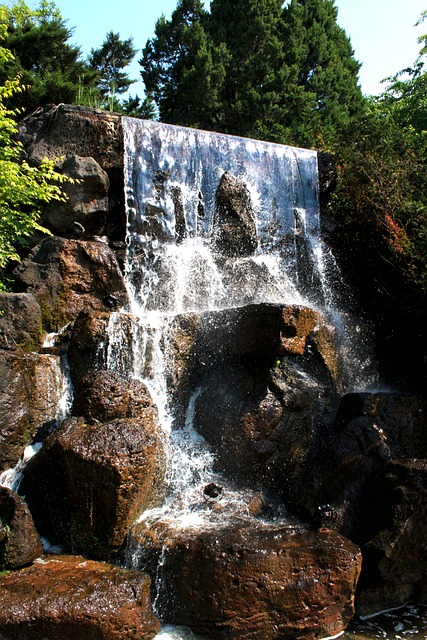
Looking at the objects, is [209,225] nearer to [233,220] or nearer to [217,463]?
[233,220]

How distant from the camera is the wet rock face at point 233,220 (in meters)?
10.1

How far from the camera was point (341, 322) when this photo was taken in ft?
29.3

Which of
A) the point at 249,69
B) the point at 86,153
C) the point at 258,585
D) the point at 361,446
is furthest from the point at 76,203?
the point at 249,69

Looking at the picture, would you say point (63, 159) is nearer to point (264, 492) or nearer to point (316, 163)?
point (316, 163)

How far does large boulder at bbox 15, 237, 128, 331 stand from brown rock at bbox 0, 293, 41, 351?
2.00 ft

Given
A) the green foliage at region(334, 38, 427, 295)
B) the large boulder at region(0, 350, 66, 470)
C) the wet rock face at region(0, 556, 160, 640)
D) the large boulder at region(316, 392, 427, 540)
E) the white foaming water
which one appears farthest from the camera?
the white foaming water

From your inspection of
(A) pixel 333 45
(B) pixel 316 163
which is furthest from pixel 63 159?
(A) pixel 333 45

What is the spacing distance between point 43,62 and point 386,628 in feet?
48.0

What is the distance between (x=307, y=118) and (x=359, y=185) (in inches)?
370

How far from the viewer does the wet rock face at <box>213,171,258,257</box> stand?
10141 mm

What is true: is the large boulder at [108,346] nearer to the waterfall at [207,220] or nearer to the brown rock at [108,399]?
the brown rock at [108,399]

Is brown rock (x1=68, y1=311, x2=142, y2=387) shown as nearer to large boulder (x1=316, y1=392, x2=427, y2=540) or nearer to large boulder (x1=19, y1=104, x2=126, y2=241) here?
large boulder (x1=316, y1=392, x2=427, y2=540)

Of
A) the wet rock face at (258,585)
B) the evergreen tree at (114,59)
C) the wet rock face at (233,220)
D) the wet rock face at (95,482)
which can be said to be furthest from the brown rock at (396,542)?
the evergreen tree at (114,59)

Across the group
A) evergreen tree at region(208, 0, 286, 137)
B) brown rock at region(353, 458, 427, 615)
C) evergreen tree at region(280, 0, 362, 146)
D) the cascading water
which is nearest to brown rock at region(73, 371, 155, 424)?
the cascading water
